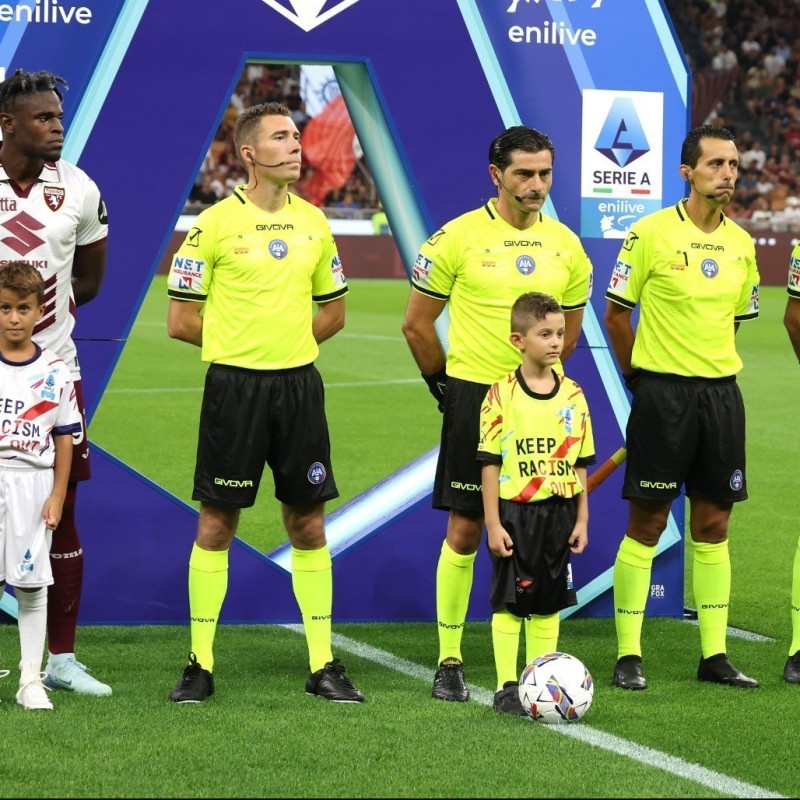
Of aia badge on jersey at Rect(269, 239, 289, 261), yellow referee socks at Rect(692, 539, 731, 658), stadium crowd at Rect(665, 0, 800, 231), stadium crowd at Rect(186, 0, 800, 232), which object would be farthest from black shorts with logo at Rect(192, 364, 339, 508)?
stadium crowd at Rect(665, 0, 800, 231)

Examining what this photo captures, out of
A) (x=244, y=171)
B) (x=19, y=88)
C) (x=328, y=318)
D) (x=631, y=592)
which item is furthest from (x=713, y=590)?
(x=244, y=171)

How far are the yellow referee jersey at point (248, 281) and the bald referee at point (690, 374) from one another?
1248 millimetres

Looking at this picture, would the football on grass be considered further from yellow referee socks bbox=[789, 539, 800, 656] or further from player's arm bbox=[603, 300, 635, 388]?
player's arm bbox=[603, 300, 635, 388]

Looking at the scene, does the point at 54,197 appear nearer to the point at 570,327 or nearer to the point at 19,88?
the point at 19,88

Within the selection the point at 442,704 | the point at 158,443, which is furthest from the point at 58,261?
the point at 158,443

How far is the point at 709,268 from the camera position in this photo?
17.8 ft

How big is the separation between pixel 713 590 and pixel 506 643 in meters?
0.99

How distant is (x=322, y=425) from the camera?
17.0 feet

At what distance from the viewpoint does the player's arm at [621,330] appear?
18.3ft

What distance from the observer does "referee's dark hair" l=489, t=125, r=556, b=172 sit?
516 cm

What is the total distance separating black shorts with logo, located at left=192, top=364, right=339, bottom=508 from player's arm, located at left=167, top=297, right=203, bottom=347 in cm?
16

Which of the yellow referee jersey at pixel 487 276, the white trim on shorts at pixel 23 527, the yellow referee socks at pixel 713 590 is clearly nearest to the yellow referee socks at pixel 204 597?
the white trim on shorts at pixel 23 527

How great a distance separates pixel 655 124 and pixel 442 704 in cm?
289

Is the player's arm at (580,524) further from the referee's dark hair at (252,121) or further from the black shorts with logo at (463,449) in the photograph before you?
the referee's dark hair at (252,121)
